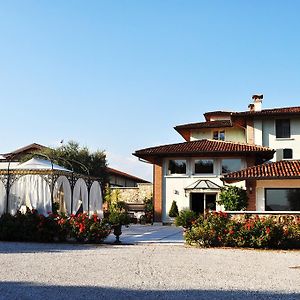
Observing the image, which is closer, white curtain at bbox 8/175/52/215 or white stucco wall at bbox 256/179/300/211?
white curtain at bbox 8/175/52/215

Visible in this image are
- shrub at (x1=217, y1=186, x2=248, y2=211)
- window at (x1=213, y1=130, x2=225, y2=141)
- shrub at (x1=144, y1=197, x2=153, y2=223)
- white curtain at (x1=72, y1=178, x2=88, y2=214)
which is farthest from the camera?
window at (x1=213, y1=130, x2=225, y2=141)

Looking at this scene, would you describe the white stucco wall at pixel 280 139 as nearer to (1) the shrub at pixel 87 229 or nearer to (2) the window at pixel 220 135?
(2) the window at pixel 220 135

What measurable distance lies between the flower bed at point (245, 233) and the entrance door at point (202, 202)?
15.6 meters

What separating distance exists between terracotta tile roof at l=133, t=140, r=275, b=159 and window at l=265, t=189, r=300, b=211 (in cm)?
629

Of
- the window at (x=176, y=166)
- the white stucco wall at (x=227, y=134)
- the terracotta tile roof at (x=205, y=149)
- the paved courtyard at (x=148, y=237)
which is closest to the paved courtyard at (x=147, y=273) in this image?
the paved courtyard at (x=148, y=237)

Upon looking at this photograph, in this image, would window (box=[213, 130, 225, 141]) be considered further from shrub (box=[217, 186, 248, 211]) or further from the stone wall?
shrub (box=[217, 186, 248, 211])

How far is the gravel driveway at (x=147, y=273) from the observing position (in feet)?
24.1

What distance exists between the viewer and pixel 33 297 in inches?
275

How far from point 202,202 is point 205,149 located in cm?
365

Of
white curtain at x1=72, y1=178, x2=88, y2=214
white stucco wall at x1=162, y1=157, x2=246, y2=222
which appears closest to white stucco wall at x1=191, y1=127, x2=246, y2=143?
white stucco wall at x1=162, y1=157, x2=246, y2=222

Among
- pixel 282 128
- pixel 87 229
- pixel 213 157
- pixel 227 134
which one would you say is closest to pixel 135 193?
pixel 227 134

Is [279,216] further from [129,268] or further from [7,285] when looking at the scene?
[7,285]

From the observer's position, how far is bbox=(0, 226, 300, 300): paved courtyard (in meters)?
7.34

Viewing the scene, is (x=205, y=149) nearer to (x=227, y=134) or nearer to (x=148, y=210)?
(x=227, y=134)
